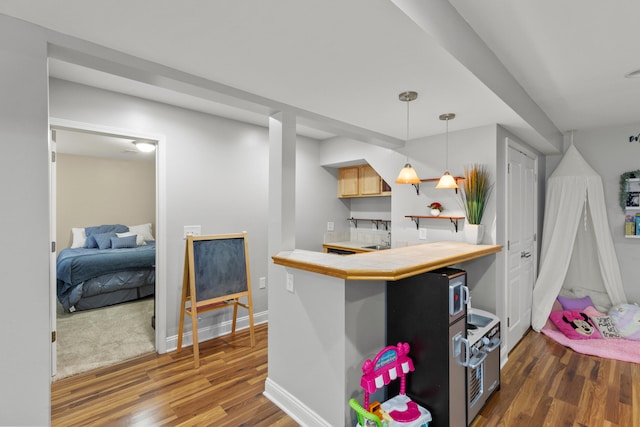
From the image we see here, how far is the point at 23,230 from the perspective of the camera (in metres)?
1.29

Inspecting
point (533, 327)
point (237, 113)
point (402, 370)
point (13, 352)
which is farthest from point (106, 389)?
point (533, 327)

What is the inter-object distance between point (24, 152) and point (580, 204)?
16.3 feet

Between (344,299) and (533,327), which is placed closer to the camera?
(344,299)

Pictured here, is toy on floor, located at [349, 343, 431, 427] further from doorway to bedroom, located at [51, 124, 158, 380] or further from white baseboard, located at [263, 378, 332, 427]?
doorway to bedroom, located at [51, 124, 158, 380]

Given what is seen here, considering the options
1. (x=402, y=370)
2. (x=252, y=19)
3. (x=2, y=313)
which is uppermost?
(x=252, y=19)

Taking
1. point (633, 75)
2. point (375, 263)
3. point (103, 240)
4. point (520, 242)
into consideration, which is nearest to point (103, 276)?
point (103, 240)

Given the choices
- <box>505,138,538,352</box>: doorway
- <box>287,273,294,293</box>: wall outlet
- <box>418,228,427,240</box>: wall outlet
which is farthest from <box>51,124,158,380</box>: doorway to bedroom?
<box>505,138,538,352</box>: doorway

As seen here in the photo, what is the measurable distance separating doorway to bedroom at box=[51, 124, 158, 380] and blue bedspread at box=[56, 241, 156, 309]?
0.04 ft

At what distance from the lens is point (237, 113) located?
10.7 feet

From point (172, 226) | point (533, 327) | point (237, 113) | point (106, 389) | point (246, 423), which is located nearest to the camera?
point (246, 423)

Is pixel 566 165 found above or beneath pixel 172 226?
above

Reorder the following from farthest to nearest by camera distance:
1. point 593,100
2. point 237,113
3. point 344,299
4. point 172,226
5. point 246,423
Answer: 1. point 237,113
2. point 172,226
3. point 593,100
4. point 246,423
5. point 344,299

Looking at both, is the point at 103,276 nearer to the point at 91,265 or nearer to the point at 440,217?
the point at 91,265

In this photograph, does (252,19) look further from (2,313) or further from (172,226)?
(172,226)
